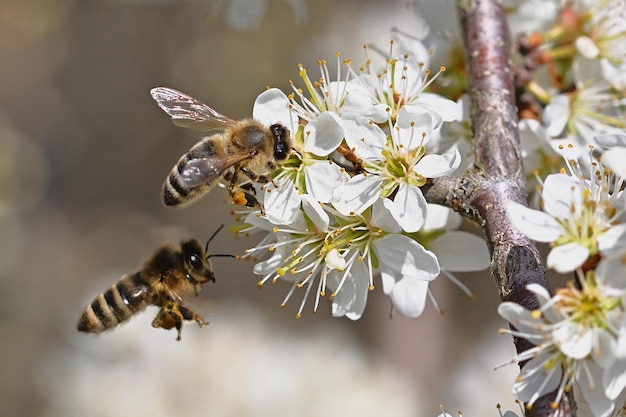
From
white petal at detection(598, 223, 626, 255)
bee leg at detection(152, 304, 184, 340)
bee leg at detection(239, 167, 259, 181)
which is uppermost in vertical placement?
white petal at detection(598, 223, 626, 255)

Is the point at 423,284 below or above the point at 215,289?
above

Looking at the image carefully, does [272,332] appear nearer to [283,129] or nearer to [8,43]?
[283,129]

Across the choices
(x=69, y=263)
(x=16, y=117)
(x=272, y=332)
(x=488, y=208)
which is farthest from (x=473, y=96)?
(x=16, y=117)

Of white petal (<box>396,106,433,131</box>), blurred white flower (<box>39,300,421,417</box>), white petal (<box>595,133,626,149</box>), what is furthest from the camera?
blurred white flower (<box>39,300,421,417</box>)

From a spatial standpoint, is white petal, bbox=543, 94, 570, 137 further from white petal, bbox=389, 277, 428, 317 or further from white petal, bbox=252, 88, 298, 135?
white petal, bbox=252, 88, 298, 135

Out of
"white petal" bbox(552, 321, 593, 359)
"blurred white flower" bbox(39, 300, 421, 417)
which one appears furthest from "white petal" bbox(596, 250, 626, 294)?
"blurred white flower" bbox(39, 300, 421, 417)

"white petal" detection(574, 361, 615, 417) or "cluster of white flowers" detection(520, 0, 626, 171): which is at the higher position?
"cluster of white flowers" detection(520, 0, 626, 171)
